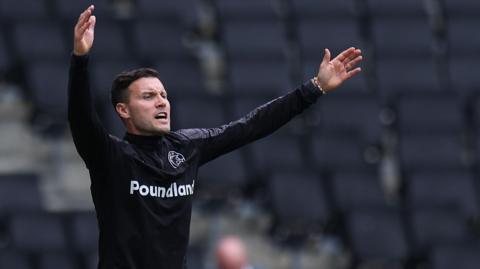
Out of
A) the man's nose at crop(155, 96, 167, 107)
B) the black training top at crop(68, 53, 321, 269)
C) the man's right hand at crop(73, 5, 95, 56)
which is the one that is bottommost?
the black training top at crop(68, 53, 321, 269)

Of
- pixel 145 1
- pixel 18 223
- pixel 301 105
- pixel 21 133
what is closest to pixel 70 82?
pixel 301 105

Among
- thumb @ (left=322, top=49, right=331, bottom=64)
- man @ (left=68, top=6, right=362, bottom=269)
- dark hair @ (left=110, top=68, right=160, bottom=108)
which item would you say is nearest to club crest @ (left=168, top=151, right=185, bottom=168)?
man @ (left=68, top=6, right=362, bottom=269)

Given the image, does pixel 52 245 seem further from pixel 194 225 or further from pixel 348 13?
pixel 348 13

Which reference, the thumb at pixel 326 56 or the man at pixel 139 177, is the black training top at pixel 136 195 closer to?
the man at pixel 139 177

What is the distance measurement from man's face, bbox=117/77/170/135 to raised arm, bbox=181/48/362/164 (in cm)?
29

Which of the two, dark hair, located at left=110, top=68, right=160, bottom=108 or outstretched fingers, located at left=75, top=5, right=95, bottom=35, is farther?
dark hair, located at left=110, top=68, right=160, bottom=108

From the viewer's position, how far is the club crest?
4.63 m

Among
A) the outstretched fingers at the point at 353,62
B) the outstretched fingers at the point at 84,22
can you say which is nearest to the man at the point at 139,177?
the outstretched fingers at the point at 84,22

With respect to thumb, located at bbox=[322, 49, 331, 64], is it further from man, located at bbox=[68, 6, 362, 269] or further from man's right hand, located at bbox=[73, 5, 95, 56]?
man's right hand, located at bbox=[73, 5, 95, 56]

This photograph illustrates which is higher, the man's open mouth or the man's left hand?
the man's left hand

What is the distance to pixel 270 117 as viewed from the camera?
491cm

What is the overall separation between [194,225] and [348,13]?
2607mm

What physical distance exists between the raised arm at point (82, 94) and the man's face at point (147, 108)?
219mm

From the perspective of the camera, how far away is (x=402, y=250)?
31.8ft
